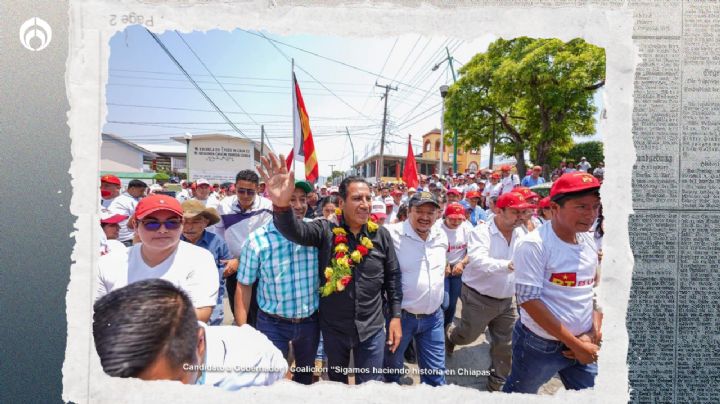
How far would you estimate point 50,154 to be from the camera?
6.97 ft

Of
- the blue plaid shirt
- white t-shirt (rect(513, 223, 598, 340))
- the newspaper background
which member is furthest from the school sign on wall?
white t-shirt (rect(513, 223, 598, 340))

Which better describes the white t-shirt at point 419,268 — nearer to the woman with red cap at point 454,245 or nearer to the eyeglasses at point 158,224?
the woman with red cap at point 454,245

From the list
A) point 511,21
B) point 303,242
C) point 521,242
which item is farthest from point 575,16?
point 303,242

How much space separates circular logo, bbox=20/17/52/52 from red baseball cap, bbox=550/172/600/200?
3340 mm

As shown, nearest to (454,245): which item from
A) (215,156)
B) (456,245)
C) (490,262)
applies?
(456,245)

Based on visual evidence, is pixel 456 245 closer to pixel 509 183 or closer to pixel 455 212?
pixel 455 212

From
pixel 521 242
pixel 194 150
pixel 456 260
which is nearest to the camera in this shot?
pixel 521 242

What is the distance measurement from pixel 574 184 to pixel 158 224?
2.46 meters

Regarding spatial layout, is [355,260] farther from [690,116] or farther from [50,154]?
[690,116]

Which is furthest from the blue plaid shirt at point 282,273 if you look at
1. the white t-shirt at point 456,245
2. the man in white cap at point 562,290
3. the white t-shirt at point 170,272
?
the white t-shirt at point 456,245

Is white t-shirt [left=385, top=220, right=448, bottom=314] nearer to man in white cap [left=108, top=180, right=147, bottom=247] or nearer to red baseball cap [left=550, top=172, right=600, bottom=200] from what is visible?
red baseball cap [left=550, top=172, right=600, bottom=200]

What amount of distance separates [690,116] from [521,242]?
1.61m

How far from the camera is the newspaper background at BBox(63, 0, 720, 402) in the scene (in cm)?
208

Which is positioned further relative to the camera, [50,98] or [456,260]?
[456,260]
